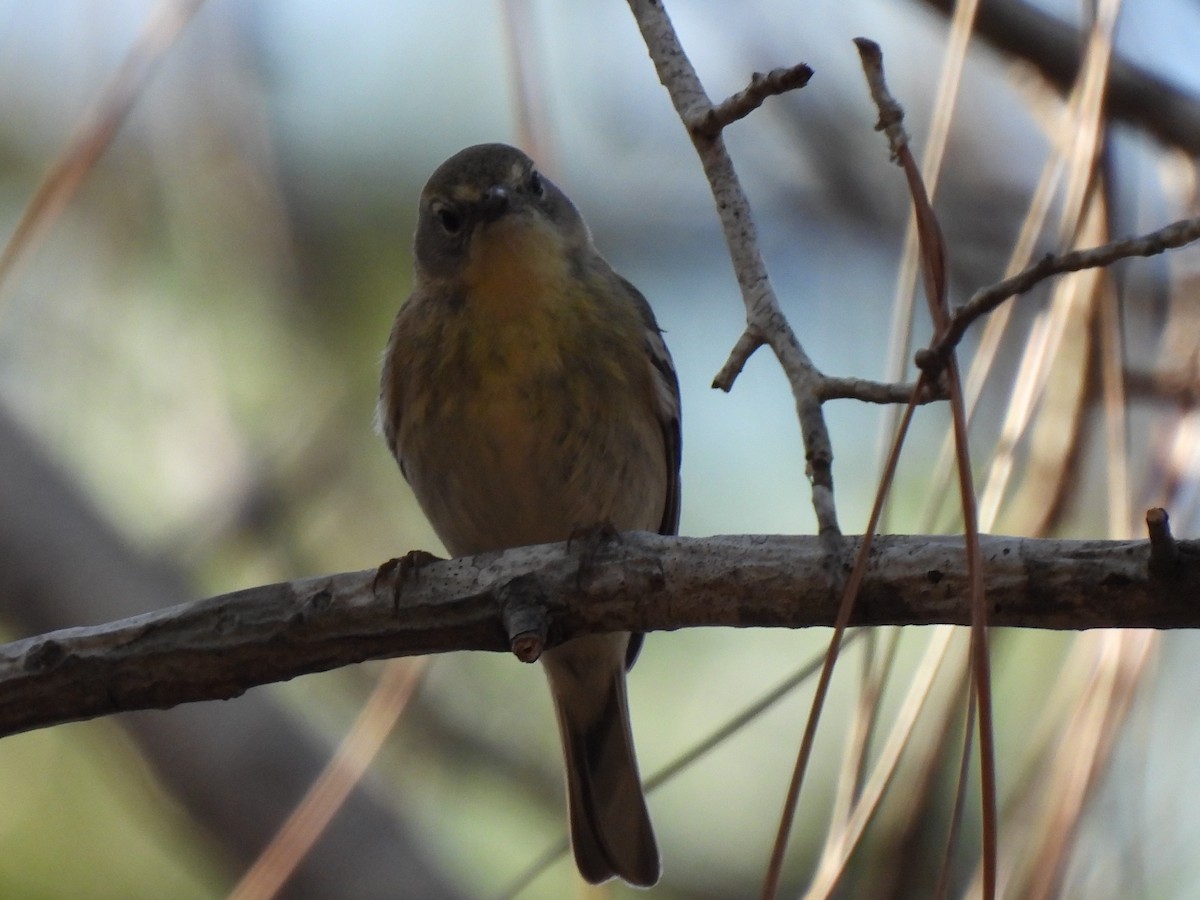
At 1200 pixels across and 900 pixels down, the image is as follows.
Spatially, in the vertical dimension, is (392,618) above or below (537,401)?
below

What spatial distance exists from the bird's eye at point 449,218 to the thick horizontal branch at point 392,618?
143 cm

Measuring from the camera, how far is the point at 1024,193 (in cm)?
550

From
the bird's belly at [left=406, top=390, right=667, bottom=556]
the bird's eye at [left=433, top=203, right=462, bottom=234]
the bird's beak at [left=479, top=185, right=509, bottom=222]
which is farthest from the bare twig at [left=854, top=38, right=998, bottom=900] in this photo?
the bird's eye at [left=433, top=203, right=462, bottom=234]

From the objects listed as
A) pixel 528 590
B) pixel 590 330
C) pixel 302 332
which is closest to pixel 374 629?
pixel 528 590

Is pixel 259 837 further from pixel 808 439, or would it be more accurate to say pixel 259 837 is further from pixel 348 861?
pixel 808 439

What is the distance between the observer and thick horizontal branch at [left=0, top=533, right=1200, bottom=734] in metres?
2.14

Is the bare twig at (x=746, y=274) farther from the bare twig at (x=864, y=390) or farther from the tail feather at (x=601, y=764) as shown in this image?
the tail feather at (x=601, y=764)

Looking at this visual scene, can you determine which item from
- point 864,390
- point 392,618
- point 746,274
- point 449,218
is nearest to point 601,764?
point 449,218

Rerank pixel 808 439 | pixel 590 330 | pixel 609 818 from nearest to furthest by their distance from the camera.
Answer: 1. pixel 808 439
2. pixel 590 330
3. pixel 609 818

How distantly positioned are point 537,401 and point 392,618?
3.45 feet

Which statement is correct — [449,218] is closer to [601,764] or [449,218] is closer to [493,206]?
[493,206]

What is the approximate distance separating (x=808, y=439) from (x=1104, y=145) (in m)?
0.80

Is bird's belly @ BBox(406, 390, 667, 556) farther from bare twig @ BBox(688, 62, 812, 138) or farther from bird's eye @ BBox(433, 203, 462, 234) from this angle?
bare twig @ BBox(688, 62, 812, 138)

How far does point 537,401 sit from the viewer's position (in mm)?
3277
